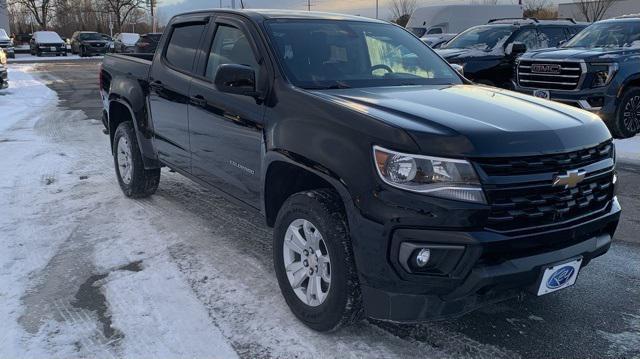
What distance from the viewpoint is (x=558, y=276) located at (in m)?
2.88

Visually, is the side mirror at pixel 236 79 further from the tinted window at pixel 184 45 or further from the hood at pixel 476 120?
the tinted window at pixel 184 45

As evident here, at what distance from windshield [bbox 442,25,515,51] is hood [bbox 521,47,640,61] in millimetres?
2399

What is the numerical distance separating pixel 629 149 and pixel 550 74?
174 cm

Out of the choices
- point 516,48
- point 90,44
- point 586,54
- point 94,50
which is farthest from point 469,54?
point 94,50

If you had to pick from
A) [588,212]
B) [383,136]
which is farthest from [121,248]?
[588,212]

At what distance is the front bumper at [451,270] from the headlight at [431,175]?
18 centimetres

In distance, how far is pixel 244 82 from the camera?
361cm

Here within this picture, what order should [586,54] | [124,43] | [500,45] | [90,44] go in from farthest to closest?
[90,44] → [124,43] → [500,45] → [586,54]

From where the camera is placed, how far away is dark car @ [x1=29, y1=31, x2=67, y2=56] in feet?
126

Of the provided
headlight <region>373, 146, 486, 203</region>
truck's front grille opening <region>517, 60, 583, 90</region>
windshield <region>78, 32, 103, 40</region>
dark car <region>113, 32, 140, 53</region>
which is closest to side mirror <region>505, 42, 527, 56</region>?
truck's front grille opening <region>517, 60, 583, 90</region>

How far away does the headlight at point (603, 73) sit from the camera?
8.66m

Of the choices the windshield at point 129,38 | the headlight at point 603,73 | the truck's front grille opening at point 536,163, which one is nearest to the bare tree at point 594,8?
the windshield at point 129,38

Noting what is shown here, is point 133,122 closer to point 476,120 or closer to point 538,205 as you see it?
point 476,120

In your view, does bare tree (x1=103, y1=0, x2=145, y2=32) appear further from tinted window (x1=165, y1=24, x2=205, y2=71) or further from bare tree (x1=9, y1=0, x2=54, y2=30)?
tinted window (x1=165, y1=24, x2=205, y2=71)
